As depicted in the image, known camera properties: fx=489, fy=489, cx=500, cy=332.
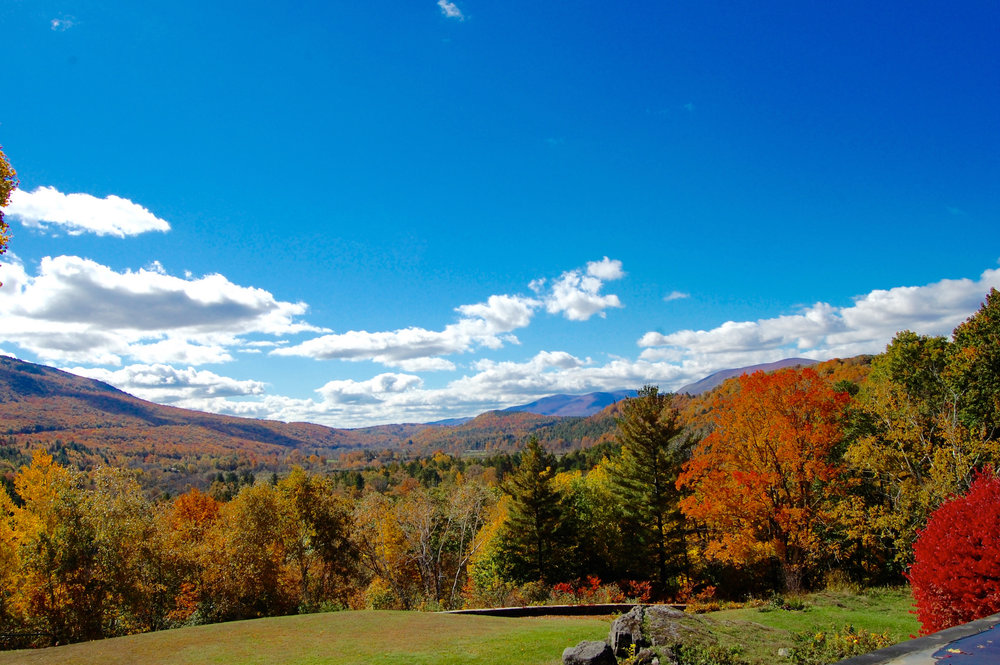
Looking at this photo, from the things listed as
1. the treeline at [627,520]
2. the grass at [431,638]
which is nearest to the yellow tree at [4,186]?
the grass at [431,638]

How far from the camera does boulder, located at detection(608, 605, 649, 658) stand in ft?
35.2

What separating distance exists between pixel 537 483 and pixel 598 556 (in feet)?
24.0

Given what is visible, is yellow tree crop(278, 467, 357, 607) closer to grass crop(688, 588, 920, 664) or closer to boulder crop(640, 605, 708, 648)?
grass crop(688, 588, 920, 664)

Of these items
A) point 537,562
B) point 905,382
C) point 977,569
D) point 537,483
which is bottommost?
point 537,562

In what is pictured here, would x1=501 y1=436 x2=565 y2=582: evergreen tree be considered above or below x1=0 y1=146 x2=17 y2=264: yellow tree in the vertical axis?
below

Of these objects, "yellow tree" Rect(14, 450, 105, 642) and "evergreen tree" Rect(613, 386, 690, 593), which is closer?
"yellow tree" Rect(14, 450, 105, 642)

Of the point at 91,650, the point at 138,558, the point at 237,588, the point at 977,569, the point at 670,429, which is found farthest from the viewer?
the point at 670,429

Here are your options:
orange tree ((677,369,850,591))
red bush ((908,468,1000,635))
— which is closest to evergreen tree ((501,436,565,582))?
orange tree ((677,369,850,591))

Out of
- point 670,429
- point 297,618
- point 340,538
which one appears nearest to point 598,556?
point 670,429

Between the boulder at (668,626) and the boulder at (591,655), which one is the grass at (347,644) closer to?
the boulder at (591,655)

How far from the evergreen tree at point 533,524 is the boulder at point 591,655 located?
25.2 metres

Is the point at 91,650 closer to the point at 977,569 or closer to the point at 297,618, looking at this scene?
the point at 297,618

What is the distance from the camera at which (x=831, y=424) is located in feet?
73.0

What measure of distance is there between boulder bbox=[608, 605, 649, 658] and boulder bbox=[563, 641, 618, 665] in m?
0.17
